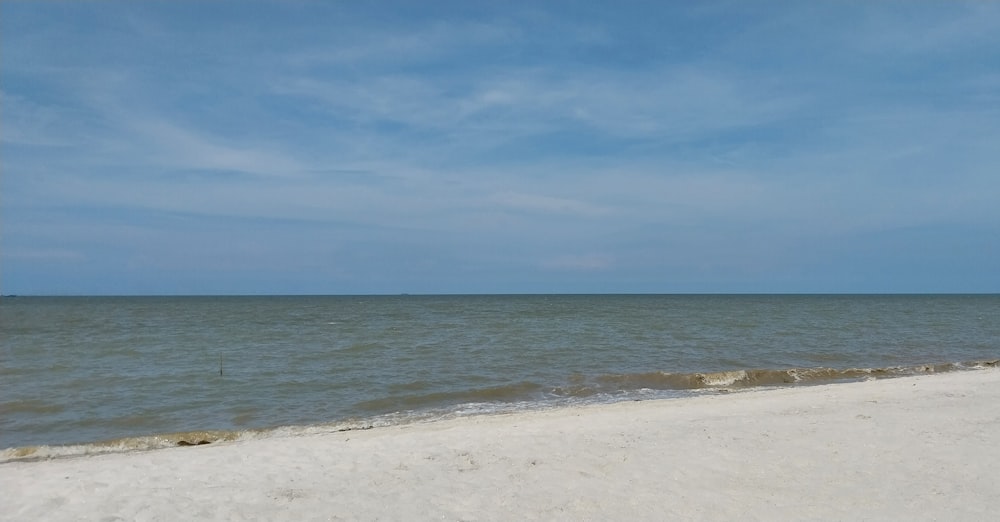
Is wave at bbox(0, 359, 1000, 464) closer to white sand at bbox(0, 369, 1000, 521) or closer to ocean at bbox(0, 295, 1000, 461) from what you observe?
ocean at bbox(0, 295, 1000, 461)

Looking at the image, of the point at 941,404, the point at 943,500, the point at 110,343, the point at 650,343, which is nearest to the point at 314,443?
the point at 943,500

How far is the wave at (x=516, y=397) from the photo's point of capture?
9.86 metres

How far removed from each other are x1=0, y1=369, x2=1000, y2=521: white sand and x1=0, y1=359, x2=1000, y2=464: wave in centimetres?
131

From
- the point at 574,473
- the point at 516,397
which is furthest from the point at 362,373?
the point at 574,473

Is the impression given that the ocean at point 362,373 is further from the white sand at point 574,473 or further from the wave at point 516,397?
the white sand at point 574,473

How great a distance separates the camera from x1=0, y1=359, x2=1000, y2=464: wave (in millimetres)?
9859

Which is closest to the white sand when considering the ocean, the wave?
the wave

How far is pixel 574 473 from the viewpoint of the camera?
6.79m

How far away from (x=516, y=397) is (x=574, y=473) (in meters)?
7.08

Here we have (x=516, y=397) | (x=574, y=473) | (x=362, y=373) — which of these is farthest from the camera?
(x=362, y=373)

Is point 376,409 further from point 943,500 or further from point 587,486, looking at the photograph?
point 943,500

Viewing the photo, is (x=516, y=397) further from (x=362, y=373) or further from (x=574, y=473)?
(x=574, y=473)

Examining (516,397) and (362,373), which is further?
(362,373)

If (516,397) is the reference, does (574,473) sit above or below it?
above
